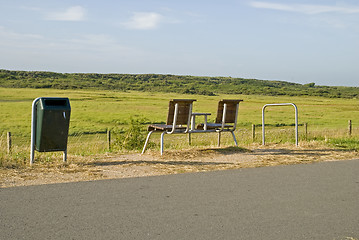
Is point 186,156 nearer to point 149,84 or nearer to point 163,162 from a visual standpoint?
point 163,162

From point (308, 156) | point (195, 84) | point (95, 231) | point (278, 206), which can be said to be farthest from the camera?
point (195, 84)

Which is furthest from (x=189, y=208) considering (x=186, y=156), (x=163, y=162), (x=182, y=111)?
(x=182, y=111)

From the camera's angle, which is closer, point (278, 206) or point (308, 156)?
point (278, 206)

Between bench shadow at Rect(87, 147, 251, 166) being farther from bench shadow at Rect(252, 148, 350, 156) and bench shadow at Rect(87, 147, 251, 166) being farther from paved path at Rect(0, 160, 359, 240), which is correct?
paved path at Rect(0, 160, 359, 240)

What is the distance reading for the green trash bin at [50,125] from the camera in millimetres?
8961

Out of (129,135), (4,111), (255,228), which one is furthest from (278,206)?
(4,111)

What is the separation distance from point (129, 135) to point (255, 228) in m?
13.1

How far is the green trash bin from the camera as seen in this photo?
353 inches

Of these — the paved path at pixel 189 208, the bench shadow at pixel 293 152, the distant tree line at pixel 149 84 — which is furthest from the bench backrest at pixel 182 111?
the distant tree line at pixel 149 84

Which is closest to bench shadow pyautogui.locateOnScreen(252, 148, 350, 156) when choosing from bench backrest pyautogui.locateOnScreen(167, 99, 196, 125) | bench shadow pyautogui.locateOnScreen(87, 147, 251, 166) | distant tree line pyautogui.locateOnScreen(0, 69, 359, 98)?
bench shadow pyautogui.locateOnScreen(87, 147, 251, 166)

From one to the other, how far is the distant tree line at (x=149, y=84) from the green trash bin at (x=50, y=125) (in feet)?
442

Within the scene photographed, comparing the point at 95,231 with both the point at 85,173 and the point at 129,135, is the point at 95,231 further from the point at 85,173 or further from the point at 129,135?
the point at 129,135

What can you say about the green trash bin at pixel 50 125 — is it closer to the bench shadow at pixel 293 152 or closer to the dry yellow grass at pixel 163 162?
the dry yellow grass at pixel 163 162

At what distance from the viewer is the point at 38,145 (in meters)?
9.09
